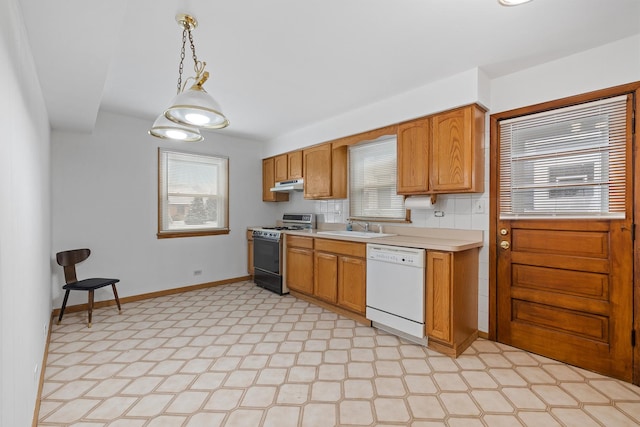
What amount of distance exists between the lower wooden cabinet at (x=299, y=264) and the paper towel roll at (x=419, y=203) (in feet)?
4.39

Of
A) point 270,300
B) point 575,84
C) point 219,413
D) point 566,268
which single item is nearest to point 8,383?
point 219,413

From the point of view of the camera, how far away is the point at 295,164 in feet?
15.6

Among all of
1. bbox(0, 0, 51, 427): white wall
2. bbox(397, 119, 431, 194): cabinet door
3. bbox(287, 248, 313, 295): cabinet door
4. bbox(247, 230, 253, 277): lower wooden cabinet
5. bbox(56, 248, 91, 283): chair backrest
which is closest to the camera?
bbox(0, 0, 51, 427): white wall

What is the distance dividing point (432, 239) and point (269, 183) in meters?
3.08

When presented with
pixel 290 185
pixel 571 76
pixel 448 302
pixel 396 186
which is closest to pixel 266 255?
pixel 290 185

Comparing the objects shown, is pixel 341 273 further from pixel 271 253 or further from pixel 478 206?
pixel 478 206

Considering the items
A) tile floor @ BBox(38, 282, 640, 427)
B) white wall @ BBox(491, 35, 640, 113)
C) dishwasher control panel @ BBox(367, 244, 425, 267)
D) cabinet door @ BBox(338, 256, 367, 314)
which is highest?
white wall @ BBox(491, 35, 640, 113)

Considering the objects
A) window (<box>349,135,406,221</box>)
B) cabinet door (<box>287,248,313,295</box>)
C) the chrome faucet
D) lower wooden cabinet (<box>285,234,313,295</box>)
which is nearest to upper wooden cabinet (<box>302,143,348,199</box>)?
window (<box>349,135,406,221</box>)

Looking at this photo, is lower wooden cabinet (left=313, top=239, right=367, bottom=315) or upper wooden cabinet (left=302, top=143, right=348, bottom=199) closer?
lower wooden cabinet (left=313, top=239, right=367, bottom=315)

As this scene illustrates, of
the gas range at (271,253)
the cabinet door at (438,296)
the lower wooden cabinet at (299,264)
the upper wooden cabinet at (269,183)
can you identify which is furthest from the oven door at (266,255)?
the cabinet door at (438,296)

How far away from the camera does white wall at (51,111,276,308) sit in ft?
11.7

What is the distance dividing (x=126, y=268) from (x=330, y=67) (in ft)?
11.9

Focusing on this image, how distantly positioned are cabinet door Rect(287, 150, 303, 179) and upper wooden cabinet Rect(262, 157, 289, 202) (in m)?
0.46

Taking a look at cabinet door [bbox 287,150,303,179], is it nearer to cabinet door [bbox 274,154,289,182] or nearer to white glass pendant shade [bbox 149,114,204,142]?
cabinet door [bbox 274,154,289,182]
